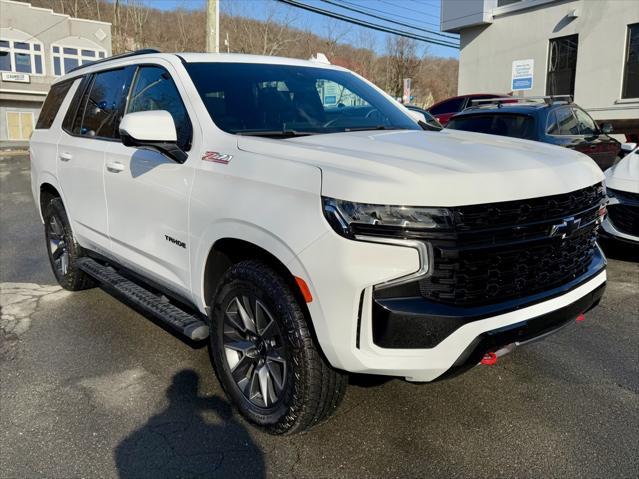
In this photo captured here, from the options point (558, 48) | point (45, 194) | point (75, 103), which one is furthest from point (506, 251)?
point (558, 48)

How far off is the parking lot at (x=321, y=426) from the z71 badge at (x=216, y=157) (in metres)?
1.36

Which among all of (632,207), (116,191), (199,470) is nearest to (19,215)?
(116,191)

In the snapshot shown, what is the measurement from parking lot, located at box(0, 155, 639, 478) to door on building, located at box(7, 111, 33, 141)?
140 ft

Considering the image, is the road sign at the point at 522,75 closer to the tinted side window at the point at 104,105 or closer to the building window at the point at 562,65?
the building window at the point at 562,65

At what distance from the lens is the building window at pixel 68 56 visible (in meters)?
41.8

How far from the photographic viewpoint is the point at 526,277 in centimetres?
256

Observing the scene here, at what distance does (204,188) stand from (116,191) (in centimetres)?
116

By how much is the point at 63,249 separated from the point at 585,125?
23.4ft

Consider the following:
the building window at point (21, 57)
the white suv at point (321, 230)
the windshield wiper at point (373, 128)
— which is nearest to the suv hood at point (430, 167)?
the white suv at point (321, 230)

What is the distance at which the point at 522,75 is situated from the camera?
1867 cm

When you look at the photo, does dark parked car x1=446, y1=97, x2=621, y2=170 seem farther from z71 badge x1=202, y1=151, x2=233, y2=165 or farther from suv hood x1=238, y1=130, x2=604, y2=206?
z71 badge x1=202, y1=151, x2=233, y2=165

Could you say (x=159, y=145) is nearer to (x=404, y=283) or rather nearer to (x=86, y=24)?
(x=404, y=283)

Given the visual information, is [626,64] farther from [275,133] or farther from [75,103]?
[275,133]

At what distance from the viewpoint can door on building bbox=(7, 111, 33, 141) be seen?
4125cm
